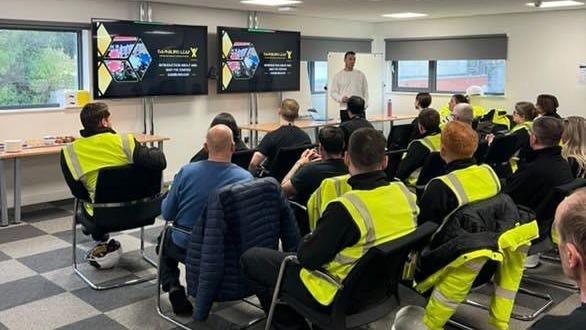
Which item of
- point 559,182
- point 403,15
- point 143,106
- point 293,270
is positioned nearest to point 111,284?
point 293,270

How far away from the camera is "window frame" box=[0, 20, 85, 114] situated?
5.79m

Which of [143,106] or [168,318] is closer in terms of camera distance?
[168,318]

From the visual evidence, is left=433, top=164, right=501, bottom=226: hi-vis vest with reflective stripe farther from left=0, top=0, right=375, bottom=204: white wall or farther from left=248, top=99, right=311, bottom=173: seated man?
left=0, top=0, right=375, bottom=204: white wall

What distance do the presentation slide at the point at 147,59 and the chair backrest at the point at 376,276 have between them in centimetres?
479

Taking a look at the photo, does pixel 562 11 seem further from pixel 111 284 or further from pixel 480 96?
pixel 111 284

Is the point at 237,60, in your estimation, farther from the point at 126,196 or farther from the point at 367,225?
the point at 367,225

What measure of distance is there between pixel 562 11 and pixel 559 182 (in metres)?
5.42

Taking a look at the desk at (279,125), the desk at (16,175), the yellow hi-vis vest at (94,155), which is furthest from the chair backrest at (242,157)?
the desk at (279,125)

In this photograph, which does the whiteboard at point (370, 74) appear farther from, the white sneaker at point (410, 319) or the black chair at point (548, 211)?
the white sneaker at point (410, 319)

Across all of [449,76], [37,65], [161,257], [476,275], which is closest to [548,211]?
[476,275]

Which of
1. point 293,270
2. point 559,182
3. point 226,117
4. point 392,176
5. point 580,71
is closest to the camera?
point 293,270

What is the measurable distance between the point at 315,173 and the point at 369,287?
3.73ft

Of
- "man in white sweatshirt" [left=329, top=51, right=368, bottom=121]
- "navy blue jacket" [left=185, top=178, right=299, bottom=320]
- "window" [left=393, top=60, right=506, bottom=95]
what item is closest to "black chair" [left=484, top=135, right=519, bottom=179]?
"navy blue jacket" [left=185, top=178, right=299, bottom=320]

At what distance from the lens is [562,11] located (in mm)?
7953
